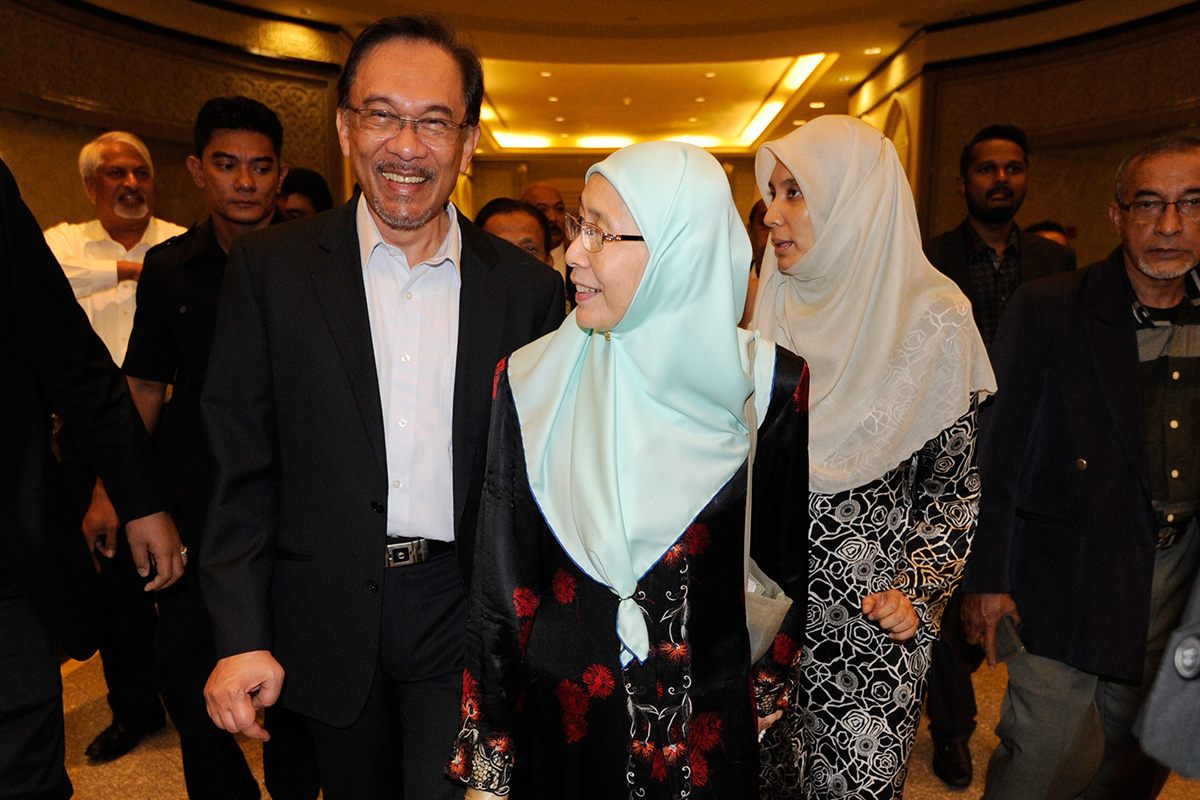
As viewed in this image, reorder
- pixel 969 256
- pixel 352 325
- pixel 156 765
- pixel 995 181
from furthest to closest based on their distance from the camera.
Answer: pixel 995 181 → pixel 969 256 → pixel 156 765 → pixel 352 325

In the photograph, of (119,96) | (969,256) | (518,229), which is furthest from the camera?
(119,96)

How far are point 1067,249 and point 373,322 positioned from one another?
11.5ft

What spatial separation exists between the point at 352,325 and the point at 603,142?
1802 cm

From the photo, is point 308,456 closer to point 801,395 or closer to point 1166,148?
point 801,395

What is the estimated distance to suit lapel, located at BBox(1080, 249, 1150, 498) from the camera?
2.30m

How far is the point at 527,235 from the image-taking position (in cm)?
344

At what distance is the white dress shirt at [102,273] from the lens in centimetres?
374

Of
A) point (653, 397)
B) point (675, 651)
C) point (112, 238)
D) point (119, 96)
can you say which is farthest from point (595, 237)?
point (119, 96)

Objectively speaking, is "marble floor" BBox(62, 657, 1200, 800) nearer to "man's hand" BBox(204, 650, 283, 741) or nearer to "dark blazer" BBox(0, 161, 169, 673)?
"dark blazer" BBox(0, 161, 169, 673)

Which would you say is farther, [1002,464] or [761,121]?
[761,121]

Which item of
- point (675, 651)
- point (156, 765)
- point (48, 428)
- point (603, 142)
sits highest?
point (603, 142)

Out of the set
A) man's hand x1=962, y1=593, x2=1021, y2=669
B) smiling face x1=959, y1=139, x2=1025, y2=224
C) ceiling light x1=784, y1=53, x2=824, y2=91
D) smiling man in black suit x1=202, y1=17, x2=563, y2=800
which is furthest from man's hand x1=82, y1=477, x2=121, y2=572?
ceiling light x1=784, y1=53, x2=824, y2=91

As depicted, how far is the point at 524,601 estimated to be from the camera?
1471mm

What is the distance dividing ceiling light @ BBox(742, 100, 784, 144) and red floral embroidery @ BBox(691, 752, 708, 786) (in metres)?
14.7
